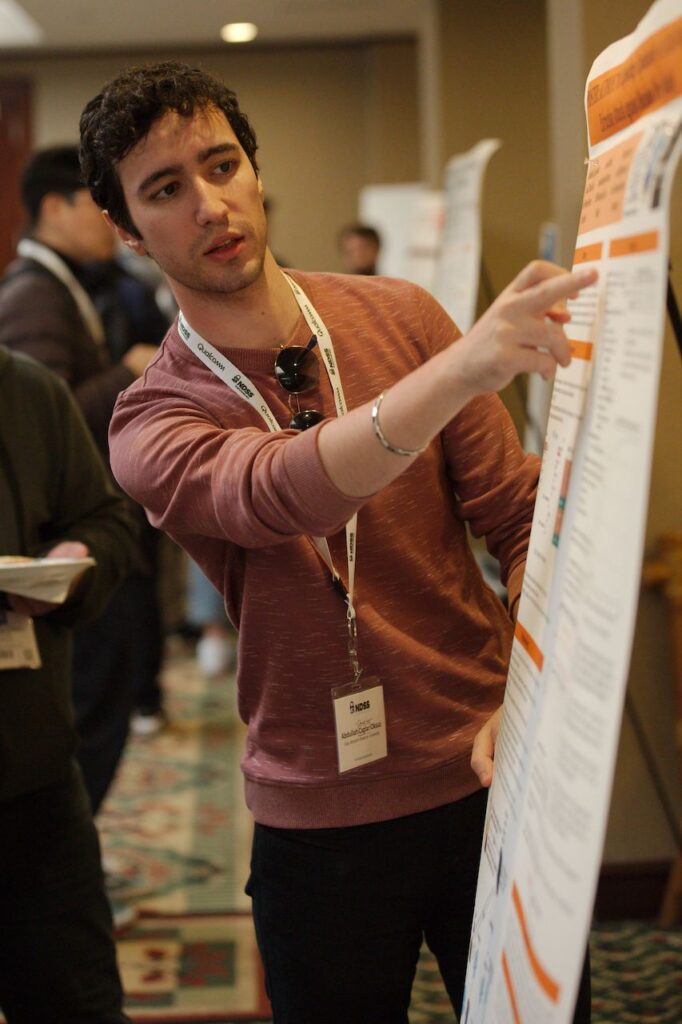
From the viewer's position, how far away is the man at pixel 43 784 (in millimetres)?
1775

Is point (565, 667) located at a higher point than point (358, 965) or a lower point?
higher

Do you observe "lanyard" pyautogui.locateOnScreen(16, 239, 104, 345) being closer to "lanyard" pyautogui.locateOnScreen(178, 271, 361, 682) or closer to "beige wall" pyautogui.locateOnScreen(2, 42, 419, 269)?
"lanyard" pyautogui.locateOnScreen(178, 271, 361, 682)

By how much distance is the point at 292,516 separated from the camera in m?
1.15

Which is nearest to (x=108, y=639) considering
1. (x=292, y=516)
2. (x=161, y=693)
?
(x=161, y=693)

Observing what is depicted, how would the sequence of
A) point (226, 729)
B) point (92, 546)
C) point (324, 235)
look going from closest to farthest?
point (92, 546), point (226, 729), point (324, 235)

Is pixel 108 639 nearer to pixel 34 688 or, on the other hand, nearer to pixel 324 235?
pixel 34 688

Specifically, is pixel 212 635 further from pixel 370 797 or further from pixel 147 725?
pixel 370 797

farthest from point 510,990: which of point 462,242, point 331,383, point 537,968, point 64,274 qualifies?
point 64,274

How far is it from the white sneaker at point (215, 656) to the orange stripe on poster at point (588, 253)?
4.52 m

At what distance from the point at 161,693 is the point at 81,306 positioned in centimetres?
201

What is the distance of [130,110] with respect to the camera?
138cm

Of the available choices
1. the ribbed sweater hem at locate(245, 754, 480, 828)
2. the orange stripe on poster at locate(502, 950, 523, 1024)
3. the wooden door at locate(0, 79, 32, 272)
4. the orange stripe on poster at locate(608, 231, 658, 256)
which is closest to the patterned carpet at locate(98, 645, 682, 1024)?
the ribbed sweater hem at locate(245, 754, 480, 828)

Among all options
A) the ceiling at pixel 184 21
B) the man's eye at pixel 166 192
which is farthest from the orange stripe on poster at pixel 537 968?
the ceiling at pixel 184 21

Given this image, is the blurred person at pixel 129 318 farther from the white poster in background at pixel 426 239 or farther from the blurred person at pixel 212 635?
the blurred person at pixel 212 635
